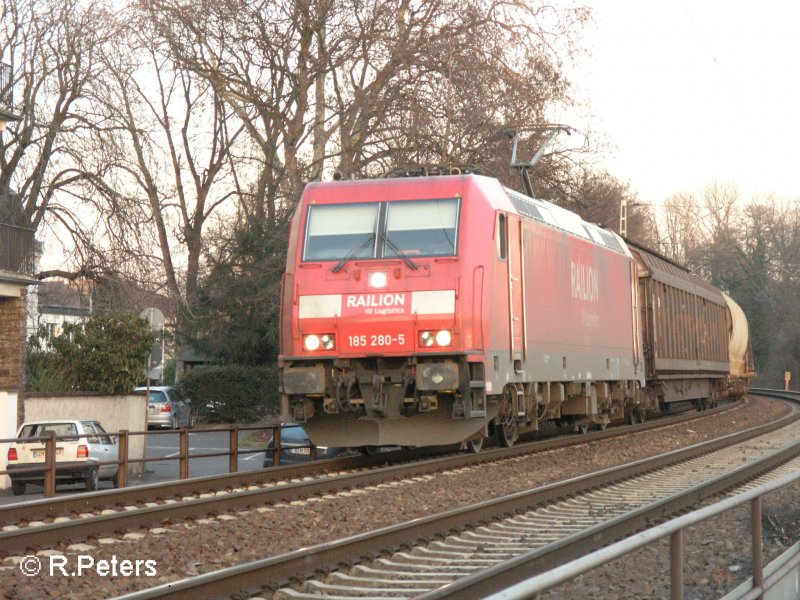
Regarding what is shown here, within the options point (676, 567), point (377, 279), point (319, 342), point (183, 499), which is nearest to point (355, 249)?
point (377, 279)

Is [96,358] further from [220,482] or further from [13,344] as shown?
[220,482]

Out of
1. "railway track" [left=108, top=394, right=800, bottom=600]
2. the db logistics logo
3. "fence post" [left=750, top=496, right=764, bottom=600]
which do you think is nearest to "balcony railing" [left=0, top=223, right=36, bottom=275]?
"railway track" [left=108, top=394, right=800, bottom=600]

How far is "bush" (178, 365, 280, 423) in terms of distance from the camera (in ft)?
122

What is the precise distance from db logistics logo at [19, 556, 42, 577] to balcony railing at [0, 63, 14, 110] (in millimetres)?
17363

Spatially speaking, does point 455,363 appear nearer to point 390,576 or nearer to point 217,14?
point 390,576

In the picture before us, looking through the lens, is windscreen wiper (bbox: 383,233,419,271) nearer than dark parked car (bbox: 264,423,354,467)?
Yes

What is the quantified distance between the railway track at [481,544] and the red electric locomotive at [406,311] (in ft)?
7.55

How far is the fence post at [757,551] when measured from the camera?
603 centimetres

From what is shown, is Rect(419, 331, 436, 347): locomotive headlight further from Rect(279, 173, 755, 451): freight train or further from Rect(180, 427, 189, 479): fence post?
Rect(180, 427, 189, 479): fence post

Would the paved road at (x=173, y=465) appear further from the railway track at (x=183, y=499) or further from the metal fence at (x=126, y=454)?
→ the railway track at (x=183, y=499)

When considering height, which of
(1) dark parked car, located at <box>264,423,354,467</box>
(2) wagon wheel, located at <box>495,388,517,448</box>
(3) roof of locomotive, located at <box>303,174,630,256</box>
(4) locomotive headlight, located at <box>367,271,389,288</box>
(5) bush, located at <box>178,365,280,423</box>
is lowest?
(1) dark parked car, located at <box>264,423,354,467</box>

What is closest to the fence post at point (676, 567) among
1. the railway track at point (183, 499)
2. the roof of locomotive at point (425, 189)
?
the railway track at point (183, 499)

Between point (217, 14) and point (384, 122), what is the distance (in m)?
5.35

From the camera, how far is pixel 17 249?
22.9m
